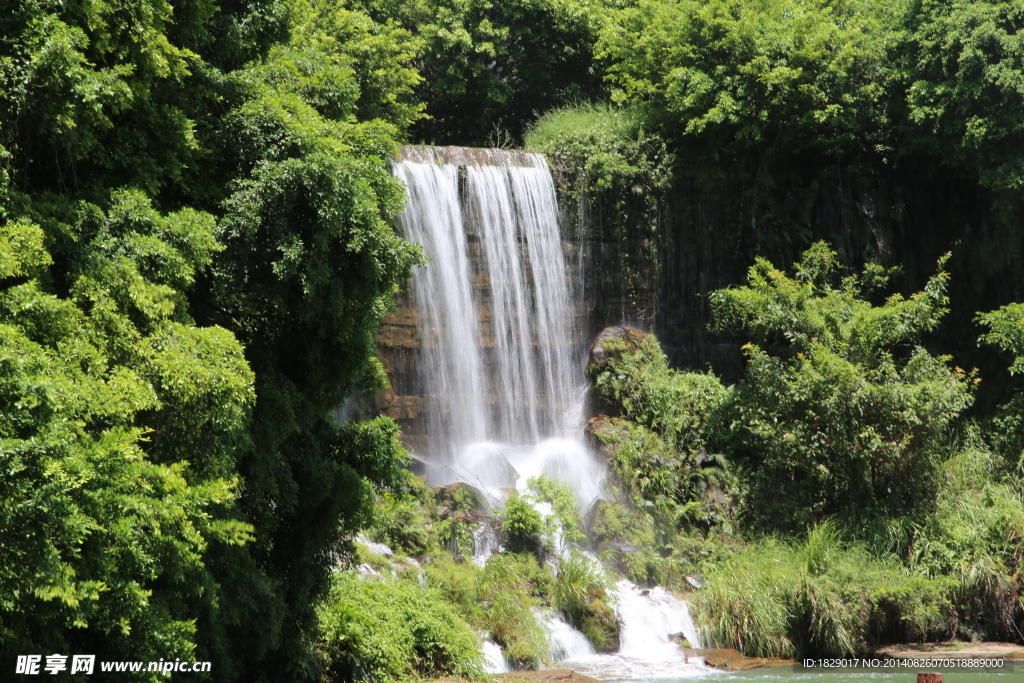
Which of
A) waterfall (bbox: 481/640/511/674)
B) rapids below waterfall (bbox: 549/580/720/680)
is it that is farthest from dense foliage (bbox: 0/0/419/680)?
rapids below waterfall (bbox: 549/580/720/680)

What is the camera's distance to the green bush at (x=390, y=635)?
29.6ft

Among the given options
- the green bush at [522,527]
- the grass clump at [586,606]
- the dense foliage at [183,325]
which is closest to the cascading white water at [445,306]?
the green bush at [522,527]

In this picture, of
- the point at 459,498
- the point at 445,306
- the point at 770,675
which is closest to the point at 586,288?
the point at 445,306

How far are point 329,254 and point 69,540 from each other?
11.4 ft

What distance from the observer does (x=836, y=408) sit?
13555 millimetres

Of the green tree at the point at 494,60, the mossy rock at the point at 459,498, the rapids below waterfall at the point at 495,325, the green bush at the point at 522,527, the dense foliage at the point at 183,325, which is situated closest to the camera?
the dense foliage at the point at 183,325

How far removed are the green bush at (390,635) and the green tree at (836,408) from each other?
598 cm

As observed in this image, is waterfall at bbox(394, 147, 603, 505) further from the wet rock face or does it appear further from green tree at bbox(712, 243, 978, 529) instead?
green tree at bbox(712, 243, 978, 529)

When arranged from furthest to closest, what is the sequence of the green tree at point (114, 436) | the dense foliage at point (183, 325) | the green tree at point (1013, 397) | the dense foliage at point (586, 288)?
the green tree at point (1013, 397), the dense foliage at point (586, 288), the dense foliage at point (183, 325), the green tree at point (114, 436)

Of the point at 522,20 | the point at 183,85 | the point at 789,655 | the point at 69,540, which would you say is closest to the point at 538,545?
the point at 789,655

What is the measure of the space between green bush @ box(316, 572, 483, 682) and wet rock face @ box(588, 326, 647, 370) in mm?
6742

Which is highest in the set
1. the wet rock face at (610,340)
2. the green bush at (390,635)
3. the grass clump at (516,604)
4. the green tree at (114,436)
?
the green tree at (114,436)

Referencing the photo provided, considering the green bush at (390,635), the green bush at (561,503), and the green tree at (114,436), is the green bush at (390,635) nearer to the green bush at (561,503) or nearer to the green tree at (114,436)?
the green tree at (114,436)

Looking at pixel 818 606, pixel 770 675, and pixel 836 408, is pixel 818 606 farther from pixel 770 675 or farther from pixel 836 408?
pixel 836 408
